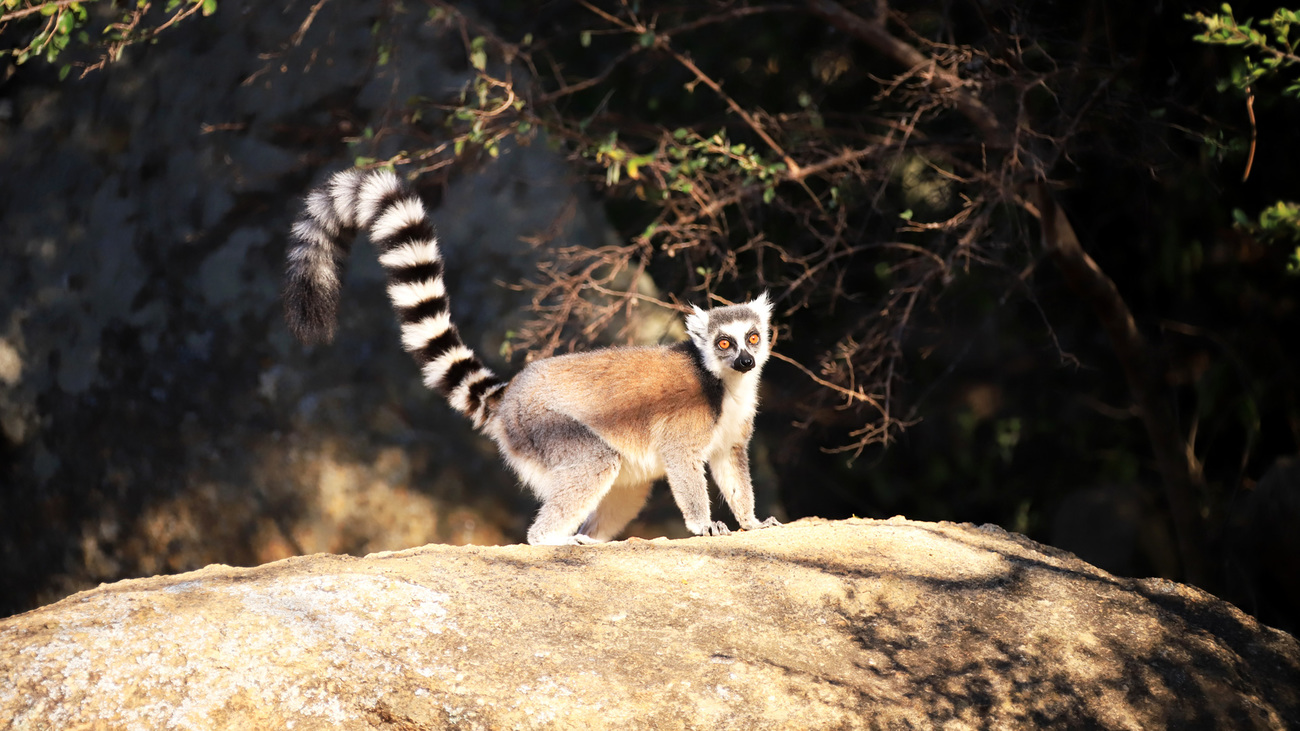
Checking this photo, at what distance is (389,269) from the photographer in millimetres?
4570

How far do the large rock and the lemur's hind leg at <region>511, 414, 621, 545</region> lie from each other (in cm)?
71

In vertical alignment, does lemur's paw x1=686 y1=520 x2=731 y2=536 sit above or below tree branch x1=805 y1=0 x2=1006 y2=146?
below

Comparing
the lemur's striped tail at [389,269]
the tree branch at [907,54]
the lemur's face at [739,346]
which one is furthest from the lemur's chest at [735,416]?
the tree branch at [907,54]

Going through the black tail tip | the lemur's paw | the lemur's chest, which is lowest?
the lemur's paw

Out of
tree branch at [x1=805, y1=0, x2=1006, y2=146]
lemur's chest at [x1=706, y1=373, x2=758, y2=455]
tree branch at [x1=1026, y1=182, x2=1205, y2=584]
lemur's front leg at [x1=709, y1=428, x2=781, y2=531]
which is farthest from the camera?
tree branch at [x1=1026, y1=182, x2=1205, y2=584]

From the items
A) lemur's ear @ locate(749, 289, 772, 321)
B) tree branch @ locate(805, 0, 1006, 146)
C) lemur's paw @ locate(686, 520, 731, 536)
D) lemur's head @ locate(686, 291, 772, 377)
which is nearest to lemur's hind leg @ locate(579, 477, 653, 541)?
lemur's paw @ locate(686, 520, 731, 536)

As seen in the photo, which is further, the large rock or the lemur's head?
the lemur's head

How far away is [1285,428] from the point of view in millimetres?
6914

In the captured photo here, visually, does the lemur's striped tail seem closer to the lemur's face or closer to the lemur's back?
the lemur's back

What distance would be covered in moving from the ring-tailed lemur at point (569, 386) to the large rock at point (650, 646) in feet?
2.76

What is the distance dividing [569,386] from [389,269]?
0.96 meters

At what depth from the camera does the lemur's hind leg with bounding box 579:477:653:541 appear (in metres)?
4.81

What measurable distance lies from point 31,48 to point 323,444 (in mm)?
2694

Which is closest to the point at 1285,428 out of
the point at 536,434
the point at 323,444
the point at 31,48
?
the point at 536,434
